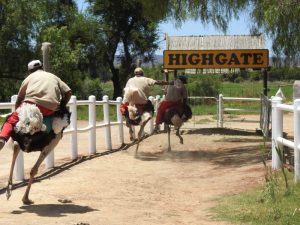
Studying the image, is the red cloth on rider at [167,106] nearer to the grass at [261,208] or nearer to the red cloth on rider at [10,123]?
the grass at [261,208]

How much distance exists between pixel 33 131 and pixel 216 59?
1356cm

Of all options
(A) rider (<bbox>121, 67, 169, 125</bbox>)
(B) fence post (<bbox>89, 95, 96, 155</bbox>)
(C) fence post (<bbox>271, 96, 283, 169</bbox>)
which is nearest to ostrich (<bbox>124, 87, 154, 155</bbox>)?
(A) rider (<bbox>121, 67, 169, 125</bbox>)

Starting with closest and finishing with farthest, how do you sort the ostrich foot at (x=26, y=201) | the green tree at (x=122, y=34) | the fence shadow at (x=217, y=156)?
the ostrich foot at (x=26, y=201) → the fence shadow at (x=217, y=156) → the green tree at (x=122, y=34)

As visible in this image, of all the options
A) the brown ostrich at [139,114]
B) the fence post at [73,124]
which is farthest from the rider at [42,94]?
the brown ostrich at [139,114]

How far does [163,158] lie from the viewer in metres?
13.9

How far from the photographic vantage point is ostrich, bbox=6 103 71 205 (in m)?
7.55

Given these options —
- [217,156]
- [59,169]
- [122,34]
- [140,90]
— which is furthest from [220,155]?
[122,34]

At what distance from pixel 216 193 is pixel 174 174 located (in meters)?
2.17

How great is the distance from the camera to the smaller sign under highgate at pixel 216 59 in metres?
20.5

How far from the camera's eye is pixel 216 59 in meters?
20.6

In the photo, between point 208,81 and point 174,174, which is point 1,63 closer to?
point 208,81

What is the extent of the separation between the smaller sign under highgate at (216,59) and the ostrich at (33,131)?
506 inches

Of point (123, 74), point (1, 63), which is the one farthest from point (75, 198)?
point (123, 74)

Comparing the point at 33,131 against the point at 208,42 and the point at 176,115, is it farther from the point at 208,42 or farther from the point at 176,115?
the point at 208,42
